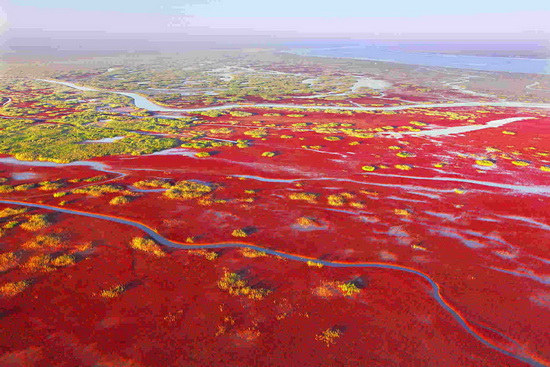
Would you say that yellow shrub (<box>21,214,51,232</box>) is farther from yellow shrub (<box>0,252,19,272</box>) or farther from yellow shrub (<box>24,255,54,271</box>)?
yellow shrub (<box>24,255,54,271</box>)

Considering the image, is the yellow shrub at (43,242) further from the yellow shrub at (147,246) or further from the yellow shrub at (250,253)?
the yellow shrub at (250,253)

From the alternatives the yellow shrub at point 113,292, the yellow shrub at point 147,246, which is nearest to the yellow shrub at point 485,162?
the yellow shrub at point 147,246

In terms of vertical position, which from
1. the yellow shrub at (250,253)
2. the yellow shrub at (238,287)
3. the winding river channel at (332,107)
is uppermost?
the winding river channel at (332,107)

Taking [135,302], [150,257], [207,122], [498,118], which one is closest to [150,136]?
[207,122]

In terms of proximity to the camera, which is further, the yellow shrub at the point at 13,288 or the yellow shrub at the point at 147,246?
the yellow shrub at the point at 147,246

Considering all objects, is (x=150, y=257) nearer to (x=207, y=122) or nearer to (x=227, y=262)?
(x=227, y=262)

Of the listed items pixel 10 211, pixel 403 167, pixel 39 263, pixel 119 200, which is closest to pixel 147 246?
pixel 39 263

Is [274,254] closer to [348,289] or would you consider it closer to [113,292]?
[348,289]

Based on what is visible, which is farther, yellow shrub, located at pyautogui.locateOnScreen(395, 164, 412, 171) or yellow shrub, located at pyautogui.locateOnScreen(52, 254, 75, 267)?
yellow shrub, located at pyautogui.locateOnScreen(395, 164, 412, 171)

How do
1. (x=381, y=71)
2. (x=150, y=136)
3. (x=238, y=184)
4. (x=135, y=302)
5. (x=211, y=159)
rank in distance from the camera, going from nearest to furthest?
(x=135, y=302), (x=238, y=184), (x=211, y=159), (x=150, y=136), (x=381, y=71)

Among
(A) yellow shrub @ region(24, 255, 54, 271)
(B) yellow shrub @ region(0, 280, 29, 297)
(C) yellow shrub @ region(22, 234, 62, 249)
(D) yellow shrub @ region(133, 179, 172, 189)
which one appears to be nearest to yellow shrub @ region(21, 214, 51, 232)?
(C) yellow shrub @ region(22, 234, 62, 249)

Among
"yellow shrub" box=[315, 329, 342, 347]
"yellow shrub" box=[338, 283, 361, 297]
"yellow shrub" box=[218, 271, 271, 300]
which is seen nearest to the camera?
"yellow shrub" box=[315, 329, 342, 347]
